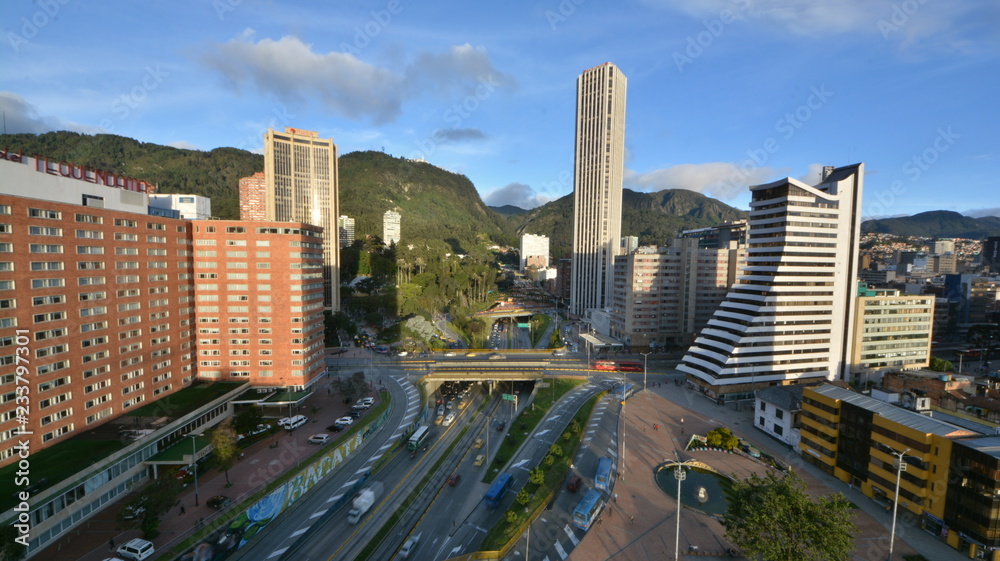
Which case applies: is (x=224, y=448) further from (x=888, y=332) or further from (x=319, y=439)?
(x=888, y=332)

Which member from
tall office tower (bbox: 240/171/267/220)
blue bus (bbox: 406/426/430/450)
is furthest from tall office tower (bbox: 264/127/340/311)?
blue bus (bbox: 406/426/430/450)

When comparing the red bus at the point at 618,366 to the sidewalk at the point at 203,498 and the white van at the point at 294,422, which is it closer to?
the sidewalk at the point at 203,498

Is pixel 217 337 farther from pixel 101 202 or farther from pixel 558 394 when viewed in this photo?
pixel 558 394

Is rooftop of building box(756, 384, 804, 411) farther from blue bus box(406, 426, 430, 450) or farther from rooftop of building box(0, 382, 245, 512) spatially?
rooftop of building box(0, 382, 245, 512)

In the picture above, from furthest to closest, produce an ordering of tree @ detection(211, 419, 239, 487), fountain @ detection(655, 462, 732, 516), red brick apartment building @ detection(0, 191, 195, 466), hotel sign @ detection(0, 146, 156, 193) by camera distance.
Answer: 1. tree @ detection(211, 419, 239, 487)
2. fountain @ detection(655, 462, 732, 516)
3. hotel sign @ detection(0, 146, 156, 193)
4. red brick apartment building @ detection(0, 191, 195, 466)

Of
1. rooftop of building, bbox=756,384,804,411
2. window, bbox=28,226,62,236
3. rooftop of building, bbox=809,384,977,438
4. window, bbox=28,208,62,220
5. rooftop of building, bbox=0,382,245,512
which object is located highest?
window, bbox=28,208,62,220

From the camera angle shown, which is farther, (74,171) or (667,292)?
(667,292)

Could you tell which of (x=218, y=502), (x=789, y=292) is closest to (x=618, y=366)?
(x=789, y=292)
